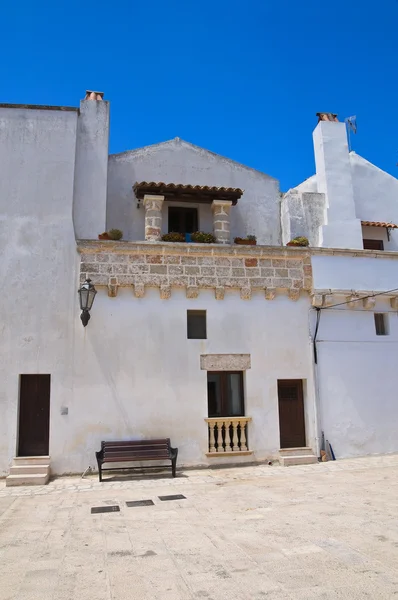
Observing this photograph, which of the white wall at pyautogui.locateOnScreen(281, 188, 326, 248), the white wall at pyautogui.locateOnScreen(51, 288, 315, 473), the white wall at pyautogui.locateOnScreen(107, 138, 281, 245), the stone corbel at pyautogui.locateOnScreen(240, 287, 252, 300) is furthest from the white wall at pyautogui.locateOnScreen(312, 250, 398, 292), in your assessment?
the white wall at pyautogui.locateOnScreen(107, 138, 281, 245)

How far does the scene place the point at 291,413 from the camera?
10977mm

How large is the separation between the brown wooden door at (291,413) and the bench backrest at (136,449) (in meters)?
2.88

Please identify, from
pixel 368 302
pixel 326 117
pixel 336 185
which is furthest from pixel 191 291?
pixel 326 117

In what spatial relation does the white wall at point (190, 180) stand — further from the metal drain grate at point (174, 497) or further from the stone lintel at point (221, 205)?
the metal drain grate at point (174, 497)

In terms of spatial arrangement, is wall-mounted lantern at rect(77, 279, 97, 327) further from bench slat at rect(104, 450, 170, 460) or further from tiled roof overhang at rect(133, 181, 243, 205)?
tiled roof overhang at rect(133, 181, 243, 205)

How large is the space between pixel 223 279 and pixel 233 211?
Answer: 9.51 ft

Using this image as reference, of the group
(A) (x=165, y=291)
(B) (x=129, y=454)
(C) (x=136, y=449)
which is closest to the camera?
(B) (x=129, y=454)

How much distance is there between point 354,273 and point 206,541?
8.11 metres

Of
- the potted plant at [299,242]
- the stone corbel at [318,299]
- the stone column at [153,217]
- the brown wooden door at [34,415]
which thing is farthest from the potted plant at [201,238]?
the brown wooden door at [34,415]

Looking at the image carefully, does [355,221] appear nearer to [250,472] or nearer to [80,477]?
[250,472]

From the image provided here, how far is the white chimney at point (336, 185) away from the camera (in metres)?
13.0

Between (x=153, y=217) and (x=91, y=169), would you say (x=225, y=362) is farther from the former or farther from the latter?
(x=91, y=169)

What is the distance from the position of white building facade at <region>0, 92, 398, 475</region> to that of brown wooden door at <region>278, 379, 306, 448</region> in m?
0.03

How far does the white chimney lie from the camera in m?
13.0
